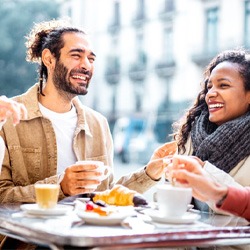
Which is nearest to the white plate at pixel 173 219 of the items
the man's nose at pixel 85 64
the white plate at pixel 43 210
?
the white plate at pixel 43 210

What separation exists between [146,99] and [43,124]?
51.9 feet

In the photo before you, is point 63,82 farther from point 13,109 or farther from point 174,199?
point 174,199

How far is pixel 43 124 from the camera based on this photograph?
2.40m

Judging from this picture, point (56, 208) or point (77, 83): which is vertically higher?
point (77, 83)

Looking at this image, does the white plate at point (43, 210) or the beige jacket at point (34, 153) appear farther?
the beige jacket at point (34, 153)

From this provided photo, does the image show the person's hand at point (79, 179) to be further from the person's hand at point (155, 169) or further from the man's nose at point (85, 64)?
the man's nose at point (85, 64)

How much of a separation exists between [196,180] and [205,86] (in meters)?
0.82

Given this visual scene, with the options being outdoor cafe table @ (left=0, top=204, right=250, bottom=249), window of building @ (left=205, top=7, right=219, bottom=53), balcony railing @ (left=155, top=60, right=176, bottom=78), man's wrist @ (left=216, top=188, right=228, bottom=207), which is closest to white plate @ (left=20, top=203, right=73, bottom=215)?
outdoor cafe table @ (left=0, top=204, right=250, bottom=249)

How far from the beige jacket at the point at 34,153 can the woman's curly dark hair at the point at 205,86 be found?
0.20 m

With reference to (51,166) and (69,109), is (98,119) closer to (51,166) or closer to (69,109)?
(69,109)

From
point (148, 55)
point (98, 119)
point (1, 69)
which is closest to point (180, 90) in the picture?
point (148, 55)

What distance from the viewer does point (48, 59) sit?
2.60 meters

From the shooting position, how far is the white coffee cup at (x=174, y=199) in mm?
1645

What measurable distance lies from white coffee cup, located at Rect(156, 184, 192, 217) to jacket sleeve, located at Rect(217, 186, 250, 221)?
10 cm
